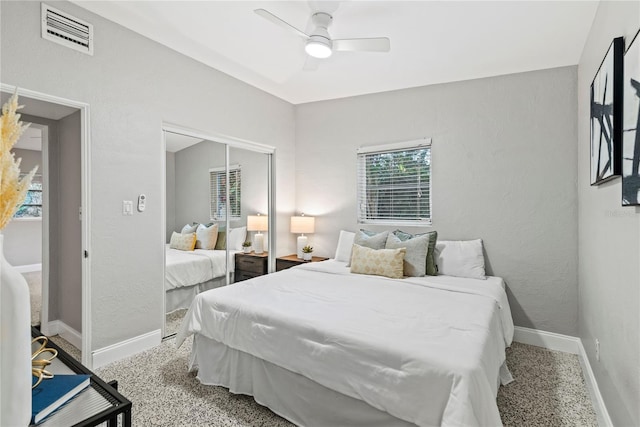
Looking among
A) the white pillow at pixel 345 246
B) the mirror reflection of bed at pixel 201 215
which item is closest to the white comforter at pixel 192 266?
the mirror reflection of bed at pixel 201 215

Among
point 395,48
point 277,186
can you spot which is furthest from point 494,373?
point 277,186

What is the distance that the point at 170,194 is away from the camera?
10.5ft

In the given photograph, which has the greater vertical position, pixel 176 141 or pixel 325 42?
pixel 325 42

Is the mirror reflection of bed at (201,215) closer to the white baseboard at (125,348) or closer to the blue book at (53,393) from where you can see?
the white baseboard at (125,348)

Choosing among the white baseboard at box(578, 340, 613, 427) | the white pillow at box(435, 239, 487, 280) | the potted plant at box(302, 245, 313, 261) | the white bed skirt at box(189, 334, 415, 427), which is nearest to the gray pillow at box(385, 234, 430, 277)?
the white pillow at box(435, 239, 487, 280)

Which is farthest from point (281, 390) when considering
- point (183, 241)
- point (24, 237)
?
point (24, 237)

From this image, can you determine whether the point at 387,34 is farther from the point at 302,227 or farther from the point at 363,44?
the point at 302,227

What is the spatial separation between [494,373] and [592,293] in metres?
1.26

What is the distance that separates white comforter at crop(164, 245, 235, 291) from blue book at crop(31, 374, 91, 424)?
85.3 inches

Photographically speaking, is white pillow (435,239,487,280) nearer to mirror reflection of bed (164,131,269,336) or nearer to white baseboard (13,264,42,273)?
mirror reflection of bed (164,131,269,336)

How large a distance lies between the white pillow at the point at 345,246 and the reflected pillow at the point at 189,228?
5.43ft

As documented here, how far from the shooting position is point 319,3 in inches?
89.5

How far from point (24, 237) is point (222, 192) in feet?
17.1

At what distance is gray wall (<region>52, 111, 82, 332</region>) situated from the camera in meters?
3.00
